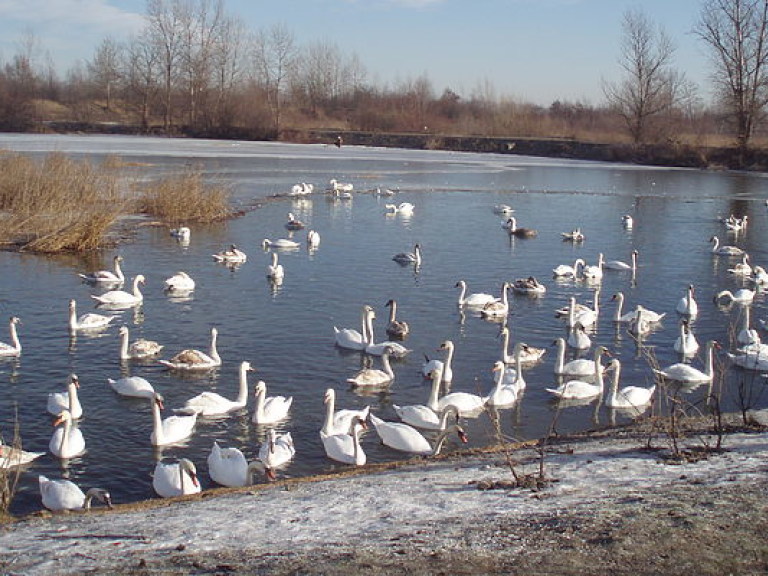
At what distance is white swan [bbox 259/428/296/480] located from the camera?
875 cm

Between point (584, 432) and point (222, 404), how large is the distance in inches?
155

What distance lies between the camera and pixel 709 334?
14578 millimetres

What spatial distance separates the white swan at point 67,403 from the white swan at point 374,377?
10.6 feet

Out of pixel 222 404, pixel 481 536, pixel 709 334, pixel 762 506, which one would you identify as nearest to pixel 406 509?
pixel 481 536

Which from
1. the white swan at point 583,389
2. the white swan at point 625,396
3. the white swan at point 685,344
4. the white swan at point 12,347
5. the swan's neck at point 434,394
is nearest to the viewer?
the swan's neck at point 434,394

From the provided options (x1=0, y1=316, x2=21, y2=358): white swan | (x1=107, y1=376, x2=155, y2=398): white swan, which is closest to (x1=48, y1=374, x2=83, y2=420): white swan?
(x1=107, y1=376, x2=155, y2=398): white swan

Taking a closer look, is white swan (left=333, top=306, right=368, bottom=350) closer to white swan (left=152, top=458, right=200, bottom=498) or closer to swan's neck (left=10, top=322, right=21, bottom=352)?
swan's neck (left=10, top=322, right=21, bottom=352)

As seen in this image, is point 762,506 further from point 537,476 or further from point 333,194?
point 333,194

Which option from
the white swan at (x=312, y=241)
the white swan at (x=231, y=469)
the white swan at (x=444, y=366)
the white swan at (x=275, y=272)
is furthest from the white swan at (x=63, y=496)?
the white swan at (x=312, y=241)

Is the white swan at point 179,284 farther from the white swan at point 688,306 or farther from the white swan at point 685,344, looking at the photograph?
the white swan at point 688,306

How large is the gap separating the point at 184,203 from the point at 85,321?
1261 cm

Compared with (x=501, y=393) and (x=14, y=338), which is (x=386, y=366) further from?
(x=14, y=338)

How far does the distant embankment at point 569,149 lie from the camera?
52.9 m

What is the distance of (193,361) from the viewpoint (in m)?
11.8
